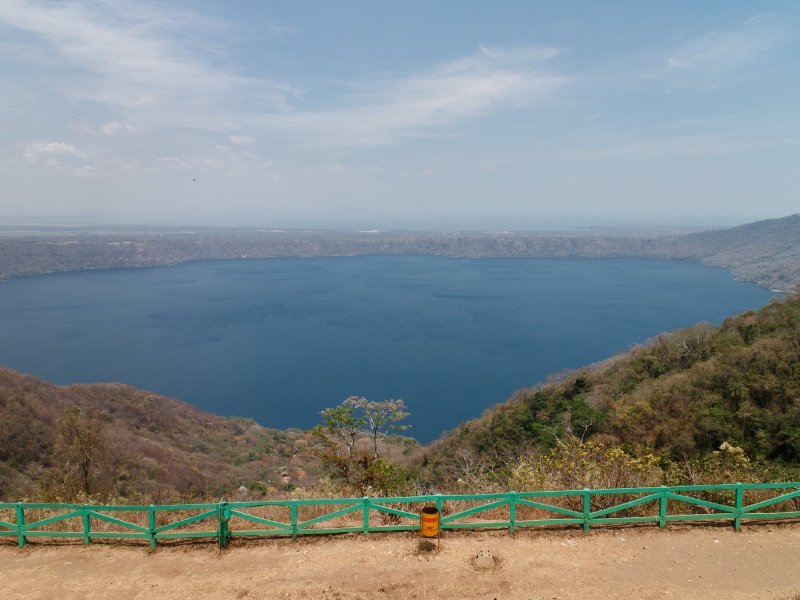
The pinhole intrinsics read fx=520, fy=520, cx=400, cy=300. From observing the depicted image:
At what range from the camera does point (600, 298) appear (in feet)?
429

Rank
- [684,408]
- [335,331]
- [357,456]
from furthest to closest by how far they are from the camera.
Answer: [335,331]
[684,408]
[357,456]

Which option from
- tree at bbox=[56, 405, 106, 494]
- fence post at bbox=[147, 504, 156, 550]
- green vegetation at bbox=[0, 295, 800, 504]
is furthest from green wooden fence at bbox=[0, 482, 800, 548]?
tree at bbox=[56, 405, 106, 494]

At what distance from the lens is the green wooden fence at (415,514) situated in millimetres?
9047

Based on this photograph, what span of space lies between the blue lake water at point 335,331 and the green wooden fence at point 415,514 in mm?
47246

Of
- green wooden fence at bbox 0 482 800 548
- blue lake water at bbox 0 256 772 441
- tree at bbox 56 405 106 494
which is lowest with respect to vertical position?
blue lake water at bbox 0 256 772 441

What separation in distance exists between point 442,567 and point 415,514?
3.48 feet

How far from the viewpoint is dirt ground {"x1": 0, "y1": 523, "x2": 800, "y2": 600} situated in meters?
7.83

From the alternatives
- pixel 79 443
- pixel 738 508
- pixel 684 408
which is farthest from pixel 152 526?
pixel 684 408

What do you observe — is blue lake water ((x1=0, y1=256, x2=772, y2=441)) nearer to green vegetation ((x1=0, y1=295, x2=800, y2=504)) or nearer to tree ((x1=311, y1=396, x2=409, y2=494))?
green vegetation ((x1=0, y1=295, x2=800, y2=504))

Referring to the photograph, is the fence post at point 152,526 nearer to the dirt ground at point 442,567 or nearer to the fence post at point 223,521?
the dirt ground at point 442,567

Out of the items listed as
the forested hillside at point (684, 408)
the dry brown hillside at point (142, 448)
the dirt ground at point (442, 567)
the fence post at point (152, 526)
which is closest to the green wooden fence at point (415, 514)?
the fence post at point (152, 526)

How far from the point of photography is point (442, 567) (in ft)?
27.4

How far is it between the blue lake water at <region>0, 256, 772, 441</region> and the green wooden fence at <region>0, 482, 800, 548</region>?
47.2 meters

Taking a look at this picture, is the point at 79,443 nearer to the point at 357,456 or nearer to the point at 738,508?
the point at 357,456
